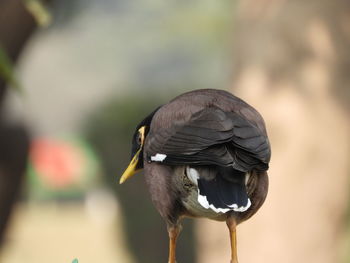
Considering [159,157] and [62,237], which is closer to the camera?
[159,157]

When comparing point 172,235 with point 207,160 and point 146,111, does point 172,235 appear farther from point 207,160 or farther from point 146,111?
point 146,111

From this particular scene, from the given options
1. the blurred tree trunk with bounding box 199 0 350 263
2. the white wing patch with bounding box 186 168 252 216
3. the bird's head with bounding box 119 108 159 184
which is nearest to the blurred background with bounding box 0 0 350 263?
the blurred tree trunk with bounding box 199 0 350 263

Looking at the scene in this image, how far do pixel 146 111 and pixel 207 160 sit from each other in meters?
12.5

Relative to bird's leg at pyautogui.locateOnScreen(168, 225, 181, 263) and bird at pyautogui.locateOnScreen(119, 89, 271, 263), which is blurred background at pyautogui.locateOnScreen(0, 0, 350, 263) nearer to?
bird at pyautogui.locateOnScreen(119, 89, 271, 263)

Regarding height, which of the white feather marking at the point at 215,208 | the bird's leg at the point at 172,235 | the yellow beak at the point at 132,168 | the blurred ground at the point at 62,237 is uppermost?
the yellow beak at the point at 132,168

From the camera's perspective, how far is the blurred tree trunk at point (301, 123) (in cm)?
696

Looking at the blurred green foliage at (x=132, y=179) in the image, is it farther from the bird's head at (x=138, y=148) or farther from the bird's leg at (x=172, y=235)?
the bird's leg at (x=172, y=235)

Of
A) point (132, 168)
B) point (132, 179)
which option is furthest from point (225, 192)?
point (132, 179)

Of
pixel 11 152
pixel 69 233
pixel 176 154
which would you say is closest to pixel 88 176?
pixel 69 233

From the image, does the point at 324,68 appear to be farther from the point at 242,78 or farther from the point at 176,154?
the point at 176,154

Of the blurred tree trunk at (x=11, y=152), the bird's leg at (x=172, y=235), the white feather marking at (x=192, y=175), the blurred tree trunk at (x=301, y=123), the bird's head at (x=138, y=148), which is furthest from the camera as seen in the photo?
the blurred tree trunk at (x=11, y=152)

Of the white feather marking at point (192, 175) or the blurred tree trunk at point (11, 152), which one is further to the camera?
the blurred tree trunk at point (11, 152)

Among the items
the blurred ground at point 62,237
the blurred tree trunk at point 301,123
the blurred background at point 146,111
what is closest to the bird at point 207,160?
the blurred background at point 146,111

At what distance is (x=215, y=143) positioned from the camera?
10.0ft
